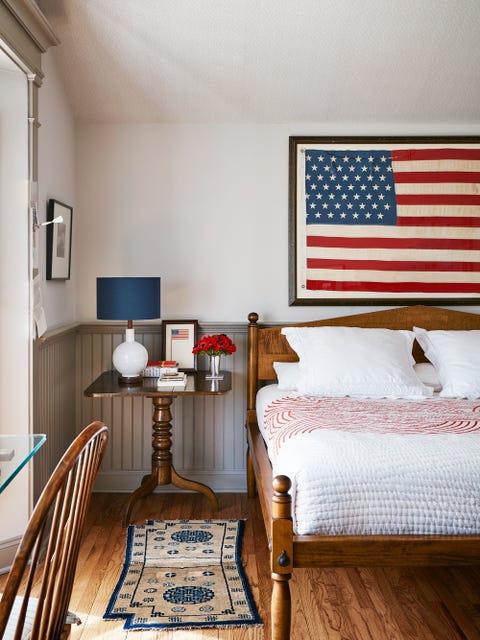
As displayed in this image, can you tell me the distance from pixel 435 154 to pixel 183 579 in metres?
2.94

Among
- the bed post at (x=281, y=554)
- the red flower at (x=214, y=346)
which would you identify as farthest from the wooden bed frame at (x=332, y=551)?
the red flower at (x=214, y=346)

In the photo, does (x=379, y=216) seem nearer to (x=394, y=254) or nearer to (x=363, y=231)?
(x=363, y=231)

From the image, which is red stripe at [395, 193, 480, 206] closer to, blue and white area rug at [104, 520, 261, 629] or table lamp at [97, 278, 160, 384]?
table lamp at [97, 278, 160, 384]

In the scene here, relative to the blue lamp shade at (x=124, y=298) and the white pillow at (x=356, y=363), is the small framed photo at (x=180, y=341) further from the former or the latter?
the white pillow at (x=356, y=363)

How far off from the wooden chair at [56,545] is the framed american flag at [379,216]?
2721 mm

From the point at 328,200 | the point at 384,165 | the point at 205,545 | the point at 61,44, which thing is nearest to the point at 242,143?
the point at 328,200

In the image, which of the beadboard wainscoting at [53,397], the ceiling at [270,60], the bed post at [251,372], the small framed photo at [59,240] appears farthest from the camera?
the bed post at [251,372]

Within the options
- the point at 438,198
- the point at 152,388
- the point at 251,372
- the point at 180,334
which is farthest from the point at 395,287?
the point at 152,388

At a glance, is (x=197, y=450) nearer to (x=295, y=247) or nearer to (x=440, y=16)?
(x=295, y=247)

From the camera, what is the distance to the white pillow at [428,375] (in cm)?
357

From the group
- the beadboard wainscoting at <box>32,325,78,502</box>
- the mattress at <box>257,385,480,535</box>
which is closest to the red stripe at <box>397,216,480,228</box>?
the mattress at <box>257,385,480,535</box>

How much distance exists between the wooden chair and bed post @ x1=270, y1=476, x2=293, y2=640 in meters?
0.77

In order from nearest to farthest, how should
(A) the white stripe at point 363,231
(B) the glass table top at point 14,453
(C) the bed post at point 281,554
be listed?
1. (B) the glass table top at point 14,453
2. (C) the bed post at point 281,554
3. (A) the white stripe at point 363,231

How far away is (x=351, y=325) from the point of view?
400 centimetres
